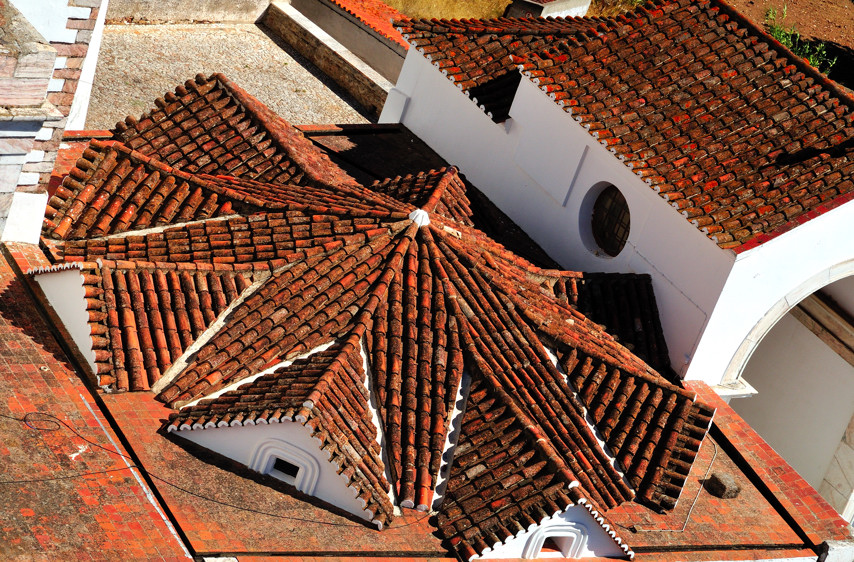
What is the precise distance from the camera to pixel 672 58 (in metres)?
23.1

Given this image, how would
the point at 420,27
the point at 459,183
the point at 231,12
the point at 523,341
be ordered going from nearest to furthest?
the point at 523,341 < the point at 459,183 < the point at 420,27 < the point at 231,12

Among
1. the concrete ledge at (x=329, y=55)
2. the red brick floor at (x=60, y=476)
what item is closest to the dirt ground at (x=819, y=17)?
the concrete ledge at (x=329, y=55)

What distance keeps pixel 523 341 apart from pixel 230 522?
5.44 m

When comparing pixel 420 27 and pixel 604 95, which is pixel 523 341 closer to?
pixel 604 95

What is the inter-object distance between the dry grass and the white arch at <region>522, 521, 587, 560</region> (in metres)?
26.1

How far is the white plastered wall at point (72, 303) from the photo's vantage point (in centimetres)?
1759

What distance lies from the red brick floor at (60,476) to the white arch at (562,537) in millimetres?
4584

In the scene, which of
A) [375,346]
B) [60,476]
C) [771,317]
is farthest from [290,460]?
[771,317]

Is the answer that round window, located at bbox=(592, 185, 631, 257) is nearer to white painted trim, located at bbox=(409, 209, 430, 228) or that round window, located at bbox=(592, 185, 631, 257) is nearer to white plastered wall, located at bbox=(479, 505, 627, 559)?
white painted trim, located at bbox=(409, 209, 430, 228)

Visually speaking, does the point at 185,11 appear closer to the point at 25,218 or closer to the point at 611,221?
the point at 25,218

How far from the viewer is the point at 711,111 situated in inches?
869

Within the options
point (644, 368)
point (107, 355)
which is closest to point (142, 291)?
point (107, 355)

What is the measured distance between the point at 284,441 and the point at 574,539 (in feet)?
13.6

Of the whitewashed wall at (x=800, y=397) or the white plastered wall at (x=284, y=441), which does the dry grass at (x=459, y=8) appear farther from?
the white plastered wall at (x=284, y=441)
